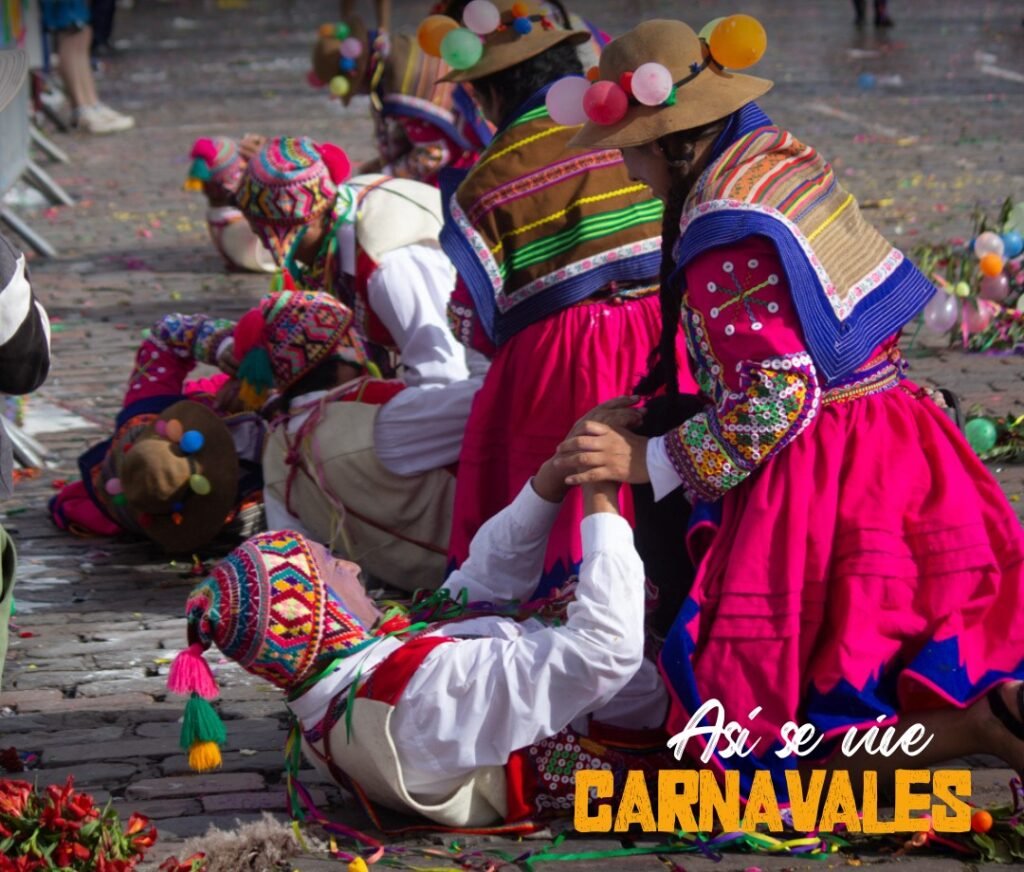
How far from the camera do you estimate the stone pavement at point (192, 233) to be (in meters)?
4.26

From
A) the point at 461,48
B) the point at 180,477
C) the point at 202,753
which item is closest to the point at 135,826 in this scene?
the point at 202,753

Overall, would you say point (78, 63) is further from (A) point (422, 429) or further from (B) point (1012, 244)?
(A) point (422, 429)

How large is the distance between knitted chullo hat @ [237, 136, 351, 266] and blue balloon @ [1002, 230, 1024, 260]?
2.86 m

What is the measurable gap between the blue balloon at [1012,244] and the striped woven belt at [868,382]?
11.5 feet

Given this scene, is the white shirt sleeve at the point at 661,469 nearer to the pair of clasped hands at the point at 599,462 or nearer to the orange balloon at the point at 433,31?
the pair of clasped hands at the point at 599,462

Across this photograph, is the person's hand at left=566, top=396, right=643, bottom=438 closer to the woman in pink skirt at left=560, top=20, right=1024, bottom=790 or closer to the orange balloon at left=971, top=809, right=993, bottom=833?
the woman in pink skirt at left=560, top=20, right=1024, bottom=790

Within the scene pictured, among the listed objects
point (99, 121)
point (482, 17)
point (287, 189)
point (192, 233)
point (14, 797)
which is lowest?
point (192, 233)

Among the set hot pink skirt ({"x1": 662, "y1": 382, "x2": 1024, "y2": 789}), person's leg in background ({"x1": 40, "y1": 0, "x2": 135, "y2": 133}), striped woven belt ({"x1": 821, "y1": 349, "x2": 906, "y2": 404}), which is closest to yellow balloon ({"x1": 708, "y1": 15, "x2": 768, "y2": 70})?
striped woven belt ({"x1": 821, "y1": 349, "x2": 906, "y2": 404})

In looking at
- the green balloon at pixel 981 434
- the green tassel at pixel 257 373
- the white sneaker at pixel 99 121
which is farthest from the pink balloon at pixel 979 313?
the white sneaker at pixel 99 121

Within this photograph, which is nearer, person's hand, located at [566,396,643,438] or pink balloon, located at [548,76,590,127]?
person's hand, located at [566,396,643,438]

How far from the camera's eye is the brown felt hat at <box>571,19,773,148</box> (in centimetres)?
365

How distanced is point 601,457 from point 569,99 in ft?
2.94

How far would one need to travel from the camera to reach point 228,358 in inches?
231

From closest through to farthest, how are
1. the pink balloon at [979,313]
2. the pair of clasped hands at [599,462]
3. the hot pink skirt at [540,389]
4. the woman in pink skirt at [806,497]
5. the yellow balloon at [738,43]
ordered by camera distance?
the woman in pink skirt at [806,497] → the pair of clasped hands at [599,462] → the yellow balloon at [738,43] → the hot pink skirt at [540,389] → the pink balloon at [979,313]
